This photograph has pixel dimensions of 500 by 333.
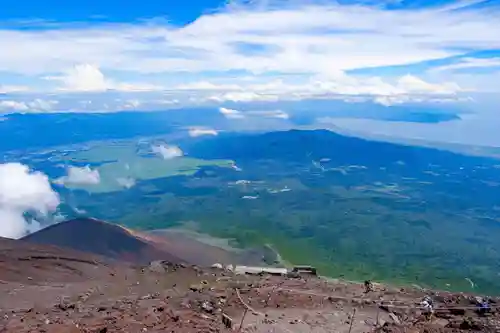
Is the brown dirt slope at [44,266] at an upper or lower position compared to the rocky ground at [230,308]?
lower

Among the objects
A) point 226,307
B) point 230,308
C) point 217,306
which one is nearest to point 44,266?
point 217,306

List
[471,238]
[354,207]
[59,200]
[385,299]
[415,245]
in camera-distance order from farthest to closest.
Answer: [59,200]
[354,207]
[471,238]
[415,245]
[385,299]

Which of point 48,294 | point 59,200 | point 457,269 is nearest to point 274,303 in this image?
point 48,294

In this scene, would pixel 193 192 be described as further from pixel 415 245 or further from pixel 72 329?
pixel 72 329

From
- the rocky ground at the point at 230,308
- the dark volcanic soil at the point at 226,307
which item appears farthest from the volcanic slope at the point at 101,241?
the rocky ground at the point at 230,308

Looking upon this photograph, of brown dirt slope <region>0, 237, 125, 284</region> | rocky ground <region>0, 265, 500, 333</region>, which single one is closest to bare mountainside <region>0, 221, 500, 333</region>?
rocky ground <region>0, 265, 500, 333</region>

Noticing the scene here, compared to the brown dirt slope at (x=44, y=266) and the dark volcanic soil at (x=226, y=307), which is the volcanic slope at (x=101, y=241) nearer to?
the brown dirt slope at (x=44, y=266)

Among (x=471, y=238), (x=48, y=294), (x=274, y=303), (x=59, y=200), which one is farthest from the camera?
(x=59, y=200)
